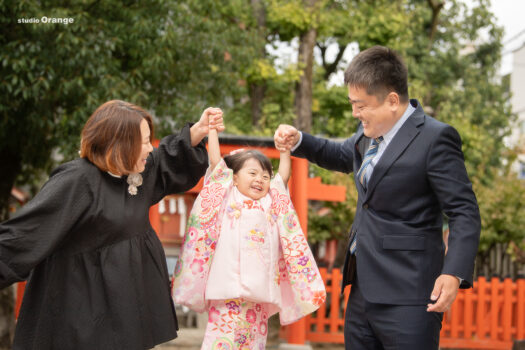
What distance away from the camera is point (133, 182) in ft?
7.97

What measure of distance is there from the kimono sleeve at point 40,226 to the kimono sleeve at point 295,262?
1.08 m

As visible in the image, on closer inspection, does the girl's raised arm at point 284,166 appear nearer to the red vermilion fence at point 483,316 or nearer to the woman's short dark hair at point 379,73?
the woman's short dark hair at point 379,73

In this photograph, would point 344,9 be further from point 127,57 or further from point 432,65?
point 127,57

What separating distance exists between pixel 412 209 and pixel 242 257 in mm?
971

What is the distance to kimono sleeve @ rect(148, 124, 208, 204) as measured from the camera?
103 inches

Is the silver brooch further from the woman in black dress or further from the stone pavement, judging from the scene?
the stone pavement

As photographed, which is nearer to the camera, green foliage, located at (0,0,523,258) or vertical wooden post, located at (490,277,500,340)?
green foliage, located at (0,0,523,258)

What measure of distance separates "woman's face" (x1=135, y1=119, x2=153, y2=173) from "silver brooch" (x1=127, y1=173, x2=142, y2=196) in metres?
0.03

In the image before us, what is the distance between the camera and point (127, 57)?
6652 mm

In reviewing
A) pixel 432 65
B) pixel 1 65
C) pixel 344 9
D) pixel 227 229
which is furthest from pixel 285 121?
pixel 227 229

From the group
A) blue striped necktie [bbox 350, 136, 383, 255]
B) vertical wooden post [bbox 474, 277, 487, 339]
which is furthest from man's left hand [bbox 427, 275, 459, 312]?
vertical wooden post [bbox 474, 277, 487, 339]

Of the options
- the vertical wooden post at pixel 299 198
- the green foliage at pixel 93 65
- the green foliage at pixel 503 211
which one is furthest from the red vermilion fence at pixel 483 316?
the green foliage at pixel 503 211

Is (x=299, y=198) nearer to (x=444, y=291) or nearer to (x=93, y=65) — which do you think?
(x=93, y=65)

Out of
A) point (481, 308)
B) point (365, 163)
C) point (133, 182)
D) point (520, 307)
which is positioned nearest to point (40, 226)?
point (133, 182)
